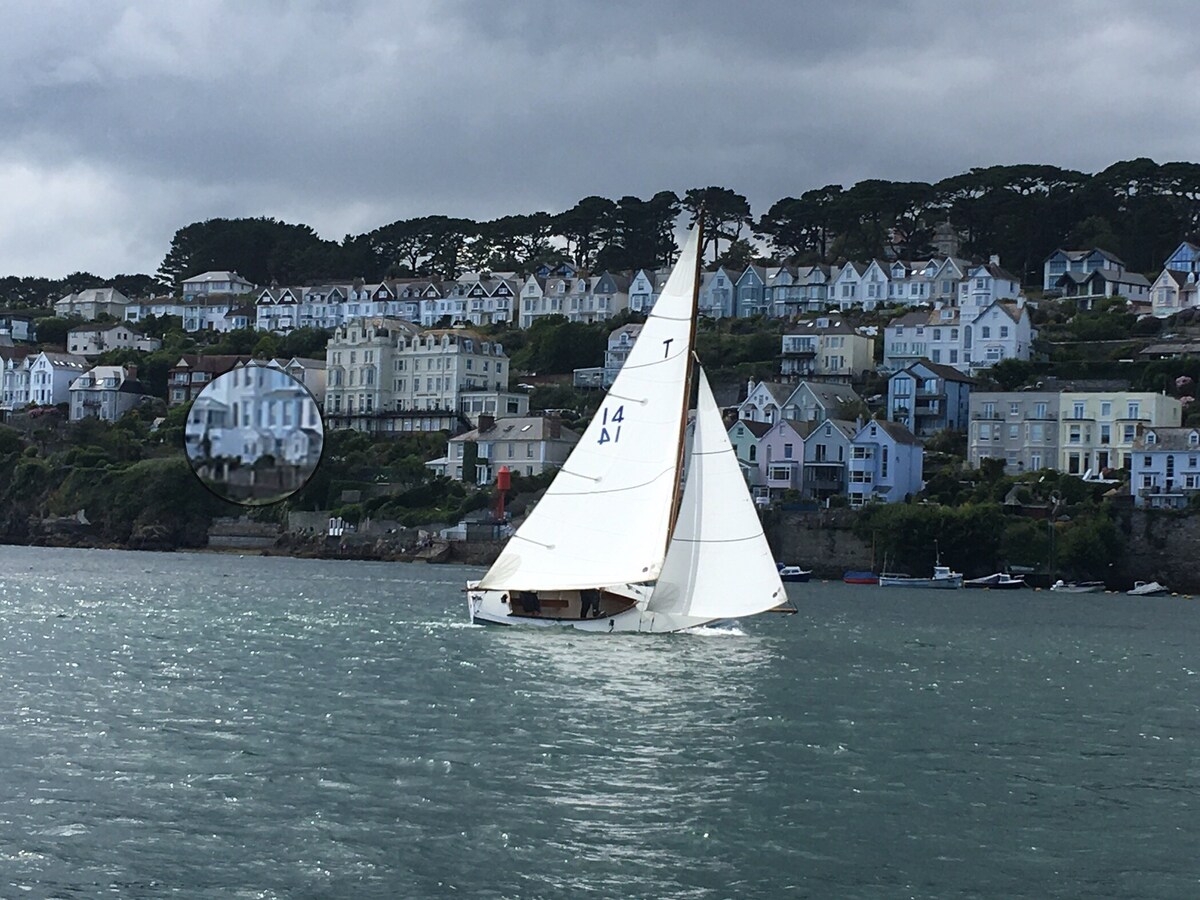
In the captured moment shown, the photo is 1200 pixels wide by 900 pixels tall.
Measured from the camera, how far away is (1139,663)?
47594 millimetres

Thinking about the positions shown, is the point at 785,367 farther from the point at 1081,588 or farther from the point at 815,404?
the point at 1081,588

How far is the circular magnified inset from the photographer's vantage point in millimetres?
13555

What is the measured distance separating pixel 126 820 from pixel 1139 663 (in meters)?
32.8

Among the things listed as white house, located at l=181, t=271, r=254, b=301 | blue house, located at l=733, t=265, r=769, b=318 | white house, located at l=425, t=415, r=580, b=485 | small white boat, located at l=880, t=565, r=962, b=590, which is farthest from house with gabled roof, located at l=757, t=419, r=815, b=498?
white house, located at l=181, t=271, r=254, b=301

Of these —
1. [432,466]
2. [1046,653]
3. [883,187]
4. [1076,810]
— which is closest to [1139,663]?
[1046,653]

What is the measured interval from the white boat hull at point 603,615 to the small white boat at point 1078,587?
149 ft

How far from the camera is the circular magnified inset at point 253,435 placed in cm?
1355

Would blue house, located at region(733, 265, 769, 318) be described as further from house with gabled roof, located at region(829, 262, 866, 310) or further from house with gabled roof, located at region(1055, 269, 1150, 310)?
house with gabled roof, located at region(1055, 269, 1150, 310)

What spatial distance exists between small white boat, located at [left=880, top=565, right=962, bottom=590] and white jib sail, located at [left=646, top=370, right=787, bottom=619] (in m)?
44.9

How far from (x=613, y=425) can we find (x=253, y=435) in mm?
A: 30843

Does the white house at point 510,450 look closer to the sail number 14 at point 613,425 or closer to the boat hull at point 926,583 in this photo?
the boat hull at point 926,583

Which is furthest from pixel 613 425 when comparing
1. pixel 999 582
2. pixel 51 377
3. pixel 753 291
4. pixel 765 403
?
pixel 51 377

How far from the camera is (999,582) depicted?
287ft

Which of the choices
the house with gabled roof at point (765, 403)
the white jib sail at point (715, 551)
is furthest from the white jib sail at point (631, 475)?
the house with gabled roof at point (765, 403)
